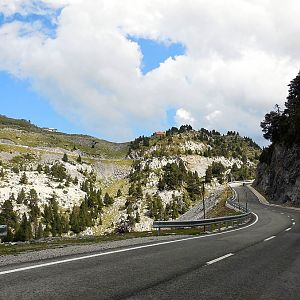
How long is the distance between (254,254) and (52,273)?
24.9ft

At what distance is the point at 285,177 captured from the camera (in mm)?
81250

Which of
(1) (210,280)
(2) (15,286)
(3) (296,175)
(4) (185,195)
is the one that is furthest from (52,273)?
(4) (185,195)

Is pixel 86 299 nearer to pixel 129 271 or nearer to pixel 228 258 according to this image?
pixel 129 271

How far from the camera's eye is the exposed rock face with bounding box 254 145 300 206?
74.4 m

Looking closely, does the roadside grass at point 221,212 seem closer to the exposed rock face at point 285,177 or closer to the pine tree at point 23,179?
the exposed rock face at point 285,177

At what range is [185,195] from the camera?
200 meters

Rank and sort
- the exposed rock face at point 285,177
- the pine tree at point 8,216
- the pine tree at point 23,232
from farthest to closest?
the pine tree at point 8,216, the pine tree at point 23,232, the exposed rock face at point 285,177

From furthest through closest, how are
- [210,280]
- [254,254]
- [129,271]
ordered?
[254,254] < [129,271] < [210,280]

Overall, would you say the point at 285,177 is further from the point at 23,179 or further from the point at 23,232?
the point at 23,179

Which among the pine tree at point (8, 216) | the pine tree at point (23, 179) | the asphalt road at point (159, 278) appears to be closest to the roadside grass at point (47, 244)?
the asphalt road at point (159, 278)

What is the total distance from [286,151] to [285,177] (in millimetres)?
6906

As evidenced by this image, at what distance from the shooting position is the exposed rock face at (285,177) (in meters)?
74.4

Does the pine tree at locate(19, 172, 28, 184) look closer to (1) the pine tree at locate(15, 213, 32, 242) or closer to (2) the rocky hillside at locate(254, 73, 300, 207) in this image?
(1) the pine tree at locate(15, 213, 32, 242)

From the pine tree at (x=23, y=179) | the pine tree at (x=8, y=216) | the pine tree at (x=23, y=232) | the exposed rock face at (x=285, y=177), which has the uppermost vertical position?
the pine tree at (x=23, y=179)
